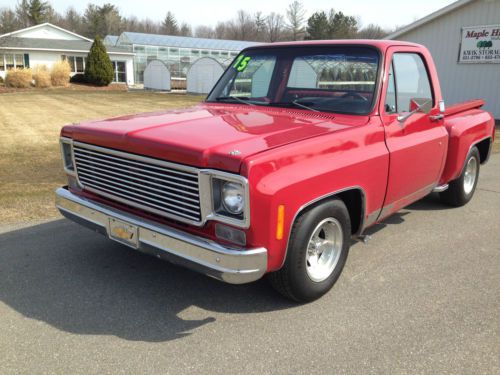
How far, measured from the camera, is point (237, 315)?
3.38m

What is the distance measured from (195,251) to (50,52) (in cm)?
4212

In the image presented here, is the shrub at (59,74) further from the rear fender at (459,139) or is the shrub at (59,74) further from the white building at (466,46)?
the rear fender at (459,139)

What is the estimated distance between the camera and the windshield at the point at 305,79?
13.5 ft

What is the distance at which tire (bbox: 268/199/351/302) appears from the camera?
3166mm

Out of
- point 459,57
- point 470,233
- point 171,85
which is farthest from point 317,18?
point 470,233

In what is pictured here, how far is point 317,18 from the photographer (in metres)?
70.3

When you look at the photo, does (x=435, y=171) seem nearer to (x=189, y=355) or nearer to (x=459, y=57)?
(x=189, y=355)

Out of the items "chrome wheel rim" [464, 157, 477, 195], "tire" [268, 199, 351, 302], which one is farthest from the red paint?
"chrome wheel rim" [464, 157, 477, 195]

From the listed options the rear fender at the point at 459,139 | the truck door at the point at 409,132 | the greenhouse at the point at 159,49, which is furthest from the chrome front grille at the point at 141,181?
the greenhouse at the point at 159,49

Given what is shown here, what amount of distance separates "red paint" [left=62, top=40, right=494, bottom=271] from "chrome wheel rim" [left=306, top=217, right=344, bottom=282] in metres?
0.34

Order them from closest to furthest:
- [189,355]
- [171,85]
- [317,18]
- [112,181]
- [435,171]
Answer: [189,355]
[112,181]
[435,171]
[171,85]
[317,18]

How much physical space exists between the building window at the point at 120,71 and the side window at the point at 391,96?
132 ft

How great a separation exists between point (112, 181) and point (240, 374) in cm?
173

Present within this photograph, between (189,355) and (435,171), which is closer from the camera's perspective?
(189,355)
